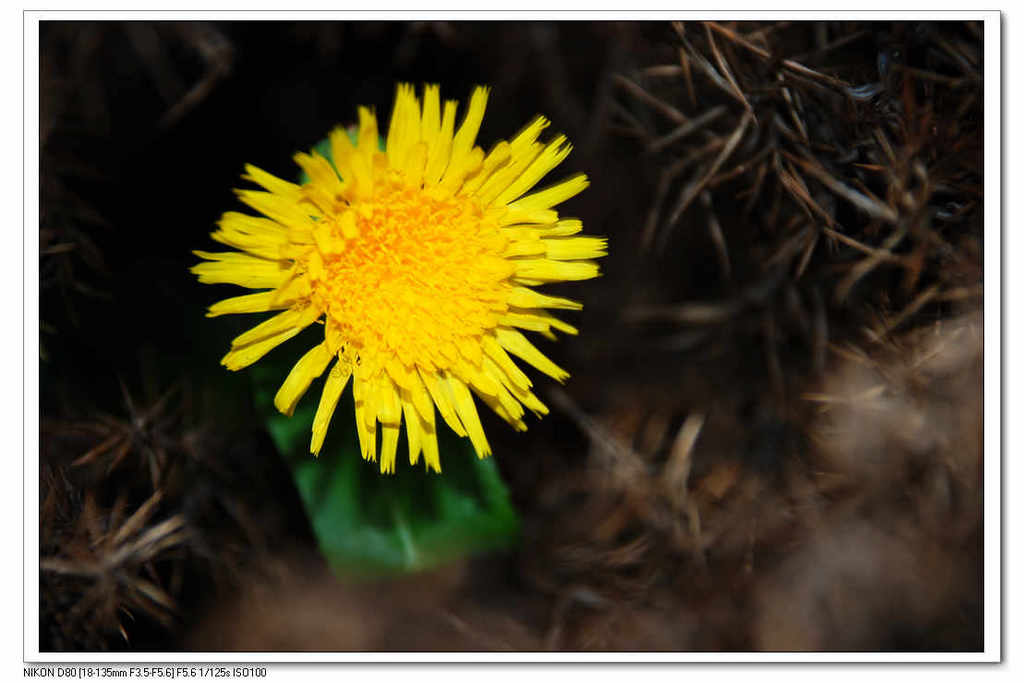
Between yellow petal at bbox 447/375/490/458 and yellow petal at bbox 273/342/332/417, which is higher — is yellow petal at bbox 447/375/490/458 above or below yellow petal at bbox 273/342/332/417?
below

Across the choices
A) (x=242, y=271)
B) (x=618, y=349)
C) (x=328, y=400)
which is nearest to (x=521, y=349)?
(x=328, y=400)

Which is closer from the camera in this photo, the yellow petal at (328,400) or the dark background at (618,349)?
the yellow petal at (328,400)

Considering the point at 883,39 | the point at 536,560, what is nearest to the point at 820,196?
the point at 883,39

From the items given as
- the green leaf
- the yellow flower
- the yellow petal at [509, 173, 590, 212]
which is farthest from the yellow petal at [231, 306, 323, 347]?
the yellow petal at [509, 173, 590, 212]

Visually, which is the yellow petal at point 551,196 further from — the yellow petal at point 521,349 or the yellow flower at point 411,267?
the yellow petal at point 521,349

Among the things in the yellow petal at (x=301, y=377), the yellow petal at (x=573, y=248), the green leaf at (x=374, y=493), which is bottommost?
the green leaf at (x=374, y=493)

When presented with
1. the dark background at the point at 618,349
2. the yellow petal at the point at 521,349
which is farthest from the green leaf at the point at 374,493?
the yellow petal at the point at 521,349

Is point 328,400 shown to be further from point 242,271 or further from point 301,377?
point 242,271

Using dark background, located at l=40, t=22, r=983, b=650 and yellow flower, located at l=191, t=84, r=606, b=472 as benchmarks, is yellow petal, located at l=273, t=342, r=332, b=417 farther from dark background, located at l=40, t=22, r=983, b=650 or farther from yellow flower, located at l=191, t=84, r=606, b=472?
dark background, located at l=40, t=22, r=983, b=650

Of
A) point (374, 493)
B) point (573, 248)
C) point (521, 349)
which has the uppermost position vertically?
point (573, 248)
